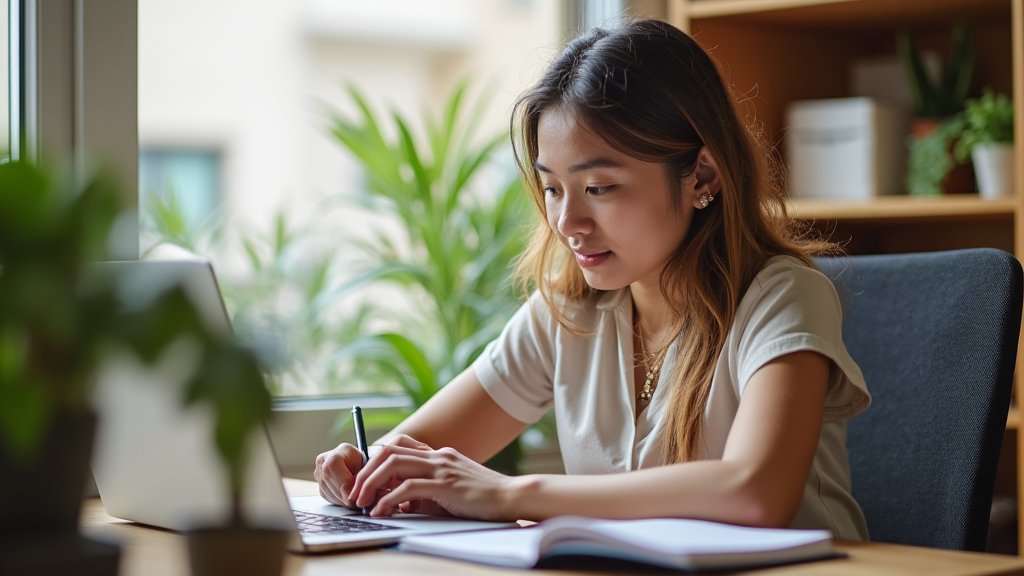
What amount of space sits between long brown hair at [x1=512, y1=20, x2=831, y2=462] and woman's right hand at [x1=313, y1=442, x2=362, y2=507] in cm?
37

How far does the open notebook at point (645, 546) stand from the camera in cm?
97

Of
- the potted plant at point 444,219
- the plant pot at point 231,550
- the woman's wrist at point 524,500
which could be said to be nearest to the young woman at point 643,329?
the woman's wrist at point 524,500

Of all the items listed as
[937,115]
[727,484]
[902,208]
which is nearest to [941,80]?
[937,115]

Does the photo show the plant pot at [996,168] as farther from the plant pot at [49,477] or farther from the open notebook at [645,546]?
the plant pot at [49,477]

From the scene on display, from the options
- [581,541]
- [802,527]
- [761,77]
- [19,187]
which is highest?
[761,77]

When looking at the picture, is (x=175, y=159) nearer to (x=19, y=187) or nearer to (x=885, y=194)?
(x=885, y=194)

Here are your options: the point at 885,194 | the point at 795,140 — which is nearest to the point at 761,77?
the point at 795,140

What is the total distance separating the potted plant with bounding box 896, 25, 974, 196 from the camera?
2.29 meters

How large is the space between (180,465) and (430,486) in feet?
0.93

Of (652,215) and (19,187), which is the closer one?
(19,187)

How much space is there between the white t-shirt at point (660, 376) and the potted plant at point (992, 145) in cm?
80

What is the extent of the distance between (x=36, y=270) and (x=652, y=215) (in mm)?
909

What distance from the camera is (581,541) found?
100 centimetres

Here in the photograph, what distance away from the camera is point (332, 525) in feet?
4.09
